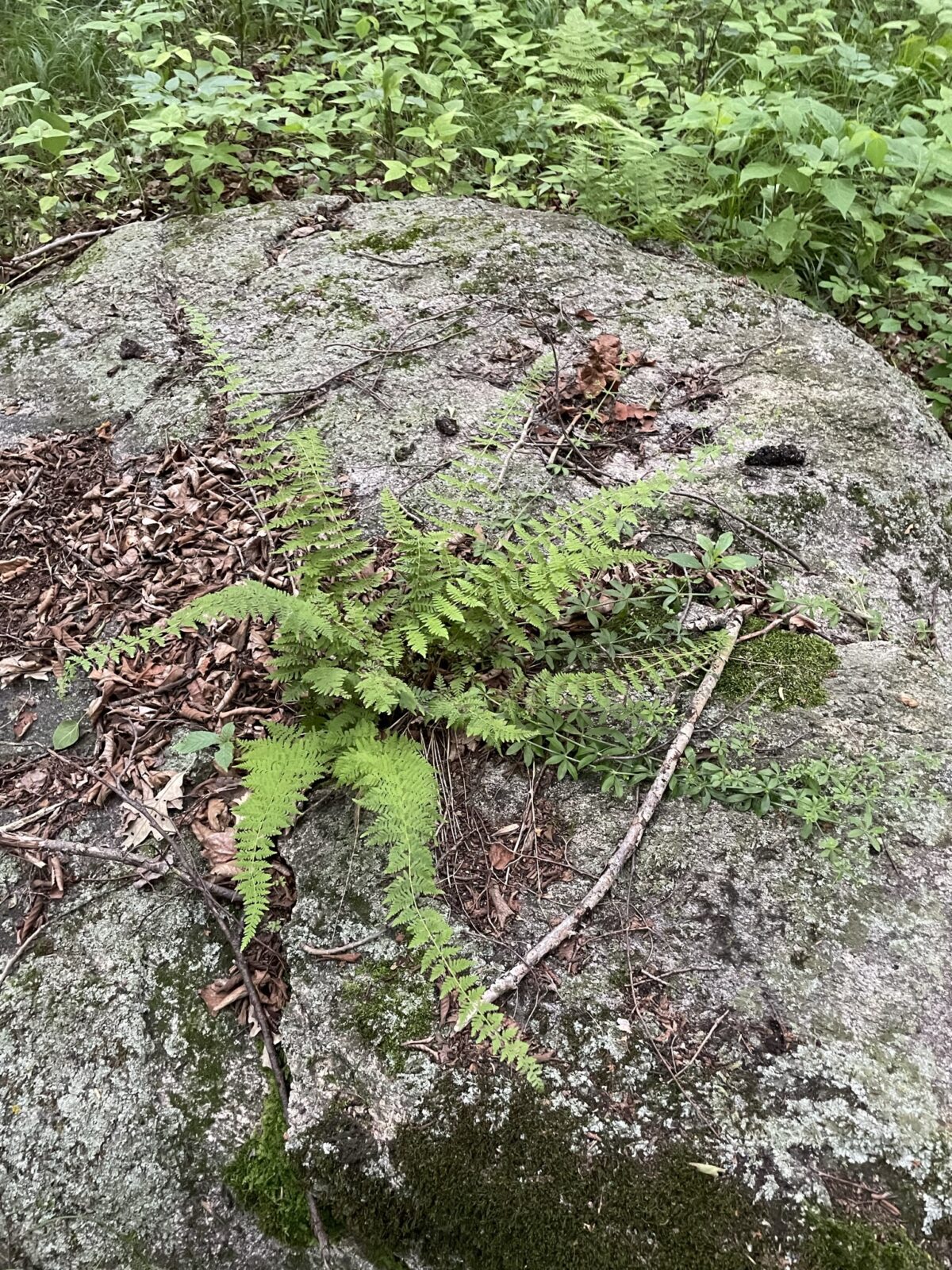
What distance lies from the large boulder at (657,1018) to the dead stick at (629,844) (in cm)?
5

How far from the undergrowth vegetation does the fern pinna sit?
3.01m

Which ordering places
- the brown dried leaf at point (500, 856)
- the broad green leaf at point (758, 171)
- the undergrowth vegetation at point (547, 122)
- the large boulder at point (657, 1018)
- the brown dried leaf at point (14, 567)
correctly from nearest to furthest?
the large boulder at point (657, 1018) → the brown dried leaf at point (500, 856) → the brown dried leaf at point (14, 567) → the broad green leaf at point (758, 171) → the undergrowth vegetation at point (547, 122)

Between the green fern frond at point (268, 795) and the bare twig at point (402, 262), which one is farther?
the bare twig at point (402, 262)

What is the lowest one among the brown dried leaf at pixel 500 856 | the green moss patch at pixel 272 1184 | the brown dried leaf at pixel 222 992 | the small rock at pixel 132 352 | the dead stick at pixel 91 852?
the green moss patch at pixel 272 1184

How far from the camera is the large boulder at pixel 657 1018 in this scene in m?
1.85

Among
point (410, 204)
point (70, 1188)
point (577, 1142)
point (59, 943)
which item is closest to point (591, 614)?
point (577, 1142)

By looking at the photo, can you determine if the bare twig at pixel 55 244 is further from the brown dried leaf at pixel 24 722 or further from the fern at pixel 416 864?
the fern at pixel 416 864

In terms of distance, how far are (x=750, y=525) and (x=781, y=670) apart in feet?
2.45

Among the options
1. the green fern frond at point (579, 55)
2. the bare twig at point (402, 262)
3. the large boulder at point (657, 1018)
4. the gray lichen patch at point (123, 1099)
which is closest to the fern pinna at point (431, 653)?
the large boulder at point (657, 1018)

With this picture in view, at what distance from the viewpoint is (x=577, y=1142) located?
1.92m

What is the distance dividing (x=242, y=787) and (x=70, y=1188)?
3.78ft

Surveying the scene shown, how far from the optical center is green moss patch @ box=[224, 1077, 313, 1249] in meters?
2.00

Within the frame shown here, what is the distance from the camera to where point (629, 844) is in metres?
2.37

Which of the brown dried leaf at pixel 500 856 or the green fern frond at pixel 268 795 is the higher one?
the green fern frond at pixel 268 795
